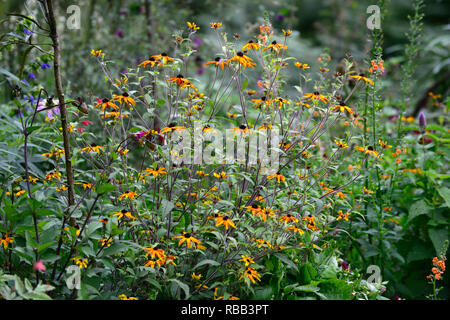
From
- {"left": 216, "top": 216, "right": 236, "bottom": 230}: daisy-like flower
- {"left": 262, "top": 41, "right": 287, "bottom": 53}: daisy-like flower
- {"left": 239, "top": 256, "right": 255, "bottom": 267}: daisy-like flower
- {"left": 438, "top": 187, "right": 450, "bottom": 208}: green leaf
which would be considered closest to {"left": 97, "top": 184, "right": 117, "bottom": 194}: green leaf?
{"left": 216, "top": 216, "right": 236, "bottom": 230}: daisy-like flower

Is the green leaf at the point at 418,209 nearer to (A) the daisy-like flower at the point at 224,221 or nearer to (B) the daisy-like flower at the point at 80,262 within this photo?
(A) the daisy-like flower at the point at 224,221

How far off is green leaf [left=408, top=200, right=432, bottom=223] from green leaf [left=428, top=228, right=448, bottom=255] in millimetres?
99

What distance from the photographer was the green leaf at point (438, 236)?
2.22 m

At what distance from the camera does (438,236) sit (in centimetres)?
226

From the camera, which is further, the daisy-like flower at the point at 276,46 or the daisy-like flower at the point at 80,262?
the daisy-like flower at the point at 276,46

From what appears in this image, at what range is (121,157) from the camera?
1.66 m

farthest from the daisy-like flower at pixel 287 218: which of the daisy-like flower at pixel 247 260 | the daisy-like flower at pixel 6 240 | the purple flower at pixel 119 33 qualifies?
Answer: the purple flower at pixel 119 33

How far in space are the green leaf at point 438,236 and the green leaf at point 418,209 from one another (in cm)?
10

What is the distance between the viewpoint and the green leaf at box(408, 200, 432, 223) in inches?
89.6

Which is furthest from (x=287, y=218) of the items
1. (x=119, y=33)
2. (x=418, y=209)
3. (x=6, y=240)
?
(x=119, y=33)

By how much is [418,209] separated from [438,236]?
16cm

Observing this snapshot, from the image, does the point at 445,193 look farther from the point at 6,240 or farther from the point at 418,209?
the point at 6,240
